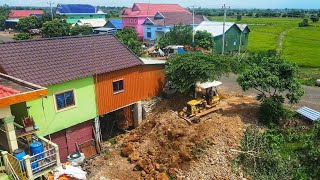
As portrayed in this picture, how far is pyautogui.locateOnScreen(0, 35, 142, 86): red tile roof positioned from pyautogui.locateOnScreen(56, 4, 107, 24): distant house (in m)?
73.9

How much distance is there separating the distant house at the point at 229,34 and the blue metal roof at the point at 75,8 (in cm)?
5338

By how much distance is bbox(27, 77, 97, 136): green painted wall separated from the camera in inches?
666

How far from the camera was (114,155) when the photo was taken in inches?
802

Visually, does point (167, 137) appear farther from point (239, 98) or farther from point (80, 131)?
point (239, 98)

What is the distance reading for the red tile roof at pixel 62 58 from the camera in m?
17.0

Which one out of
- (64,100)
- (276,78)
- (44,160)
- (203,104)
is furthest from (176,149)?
(276,78)

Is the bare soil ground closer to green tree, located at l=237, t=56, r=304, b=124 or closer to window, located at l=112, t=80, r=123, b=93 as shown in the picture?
green tree, located at l=237, t=56, r=304, b=124

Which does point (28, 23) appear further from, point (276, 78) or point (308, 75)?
point (276, 78)

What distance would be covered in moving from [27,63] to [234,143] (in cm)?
1287

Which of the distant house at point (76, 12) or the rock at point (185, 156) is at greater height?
the distant house at point (76, 12)

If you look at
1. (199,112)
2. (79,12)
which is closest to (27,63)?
(199,112)

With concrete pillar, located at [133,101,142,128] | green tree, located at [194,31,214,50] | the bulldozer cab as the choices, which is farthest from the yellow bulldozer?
green tree, located at [194,31,214,50]

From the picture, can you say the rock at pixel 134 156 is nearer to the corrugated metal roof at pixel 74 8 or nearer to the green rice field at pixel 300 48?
the green rice field at pixel 300 48

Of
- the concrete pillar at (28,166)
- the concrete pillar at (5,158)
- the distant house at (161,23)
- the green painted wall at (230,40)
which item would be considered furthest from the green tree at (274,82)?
the distant house at (161,23)
